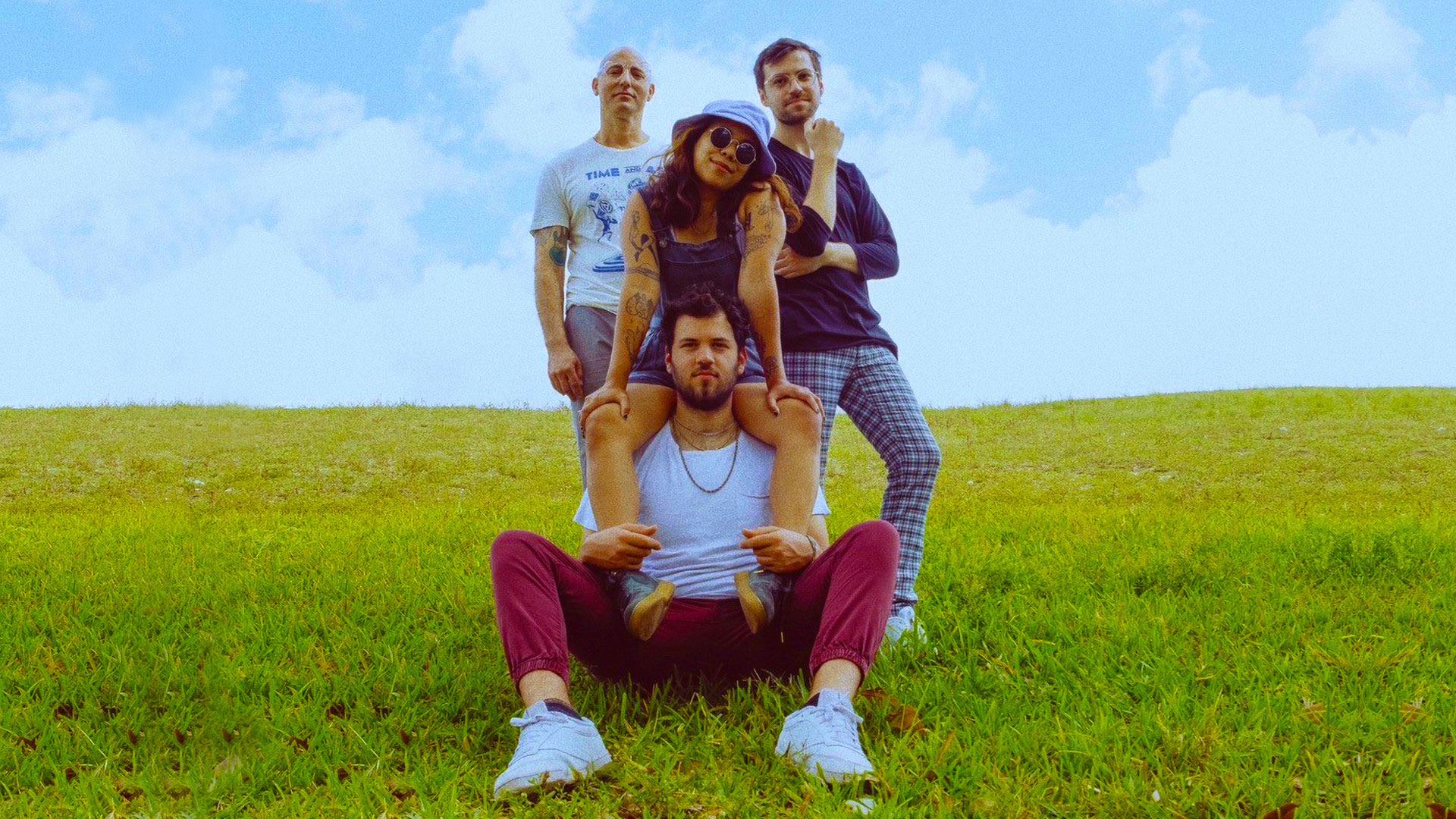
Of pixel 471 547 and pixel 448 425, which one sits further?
pixel 448 425

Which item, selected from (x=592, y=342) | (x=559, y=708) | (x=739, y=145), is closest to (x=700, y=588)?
(x=559, y=708)

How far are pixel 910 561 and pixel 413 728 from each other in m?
2.57

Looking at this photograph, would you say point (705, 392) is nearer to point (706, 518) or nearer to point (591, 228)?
point (706, 518)

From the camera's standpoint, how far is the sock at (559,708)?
13.3 ft

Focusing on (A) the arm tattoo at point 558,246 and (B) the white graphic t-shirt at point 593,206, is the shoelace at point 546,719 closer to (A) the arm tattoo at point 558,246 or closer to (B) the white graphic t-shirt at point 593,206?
(B) the white graphic t-shirt at point 593,206

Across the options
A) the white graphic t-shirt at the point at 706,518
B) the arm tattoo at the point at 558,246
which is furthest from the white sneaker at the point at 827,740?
the arm tattoo at the point at 558,246

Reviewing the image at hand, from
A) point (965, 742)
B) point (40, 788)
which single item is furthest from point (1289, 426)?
point (40, 788)

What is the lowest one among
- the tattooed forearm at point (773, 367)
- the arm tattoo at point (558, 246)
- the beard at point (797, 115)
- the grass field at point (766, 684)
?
the grass field at point (766, 684)

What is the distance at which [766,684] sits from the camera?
4840 mm

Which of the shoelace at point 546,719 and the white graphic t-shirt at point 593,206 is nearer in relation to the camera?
the shoelace at point 546,719

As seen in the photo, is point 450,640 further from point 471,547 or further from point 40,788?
point 471,547

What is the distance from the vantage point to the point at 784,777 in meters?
4.09

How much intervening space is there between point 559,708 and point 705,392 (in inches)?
52.2

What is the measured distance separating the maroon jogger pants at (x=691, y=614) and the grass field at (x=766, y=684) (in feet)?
1.07
